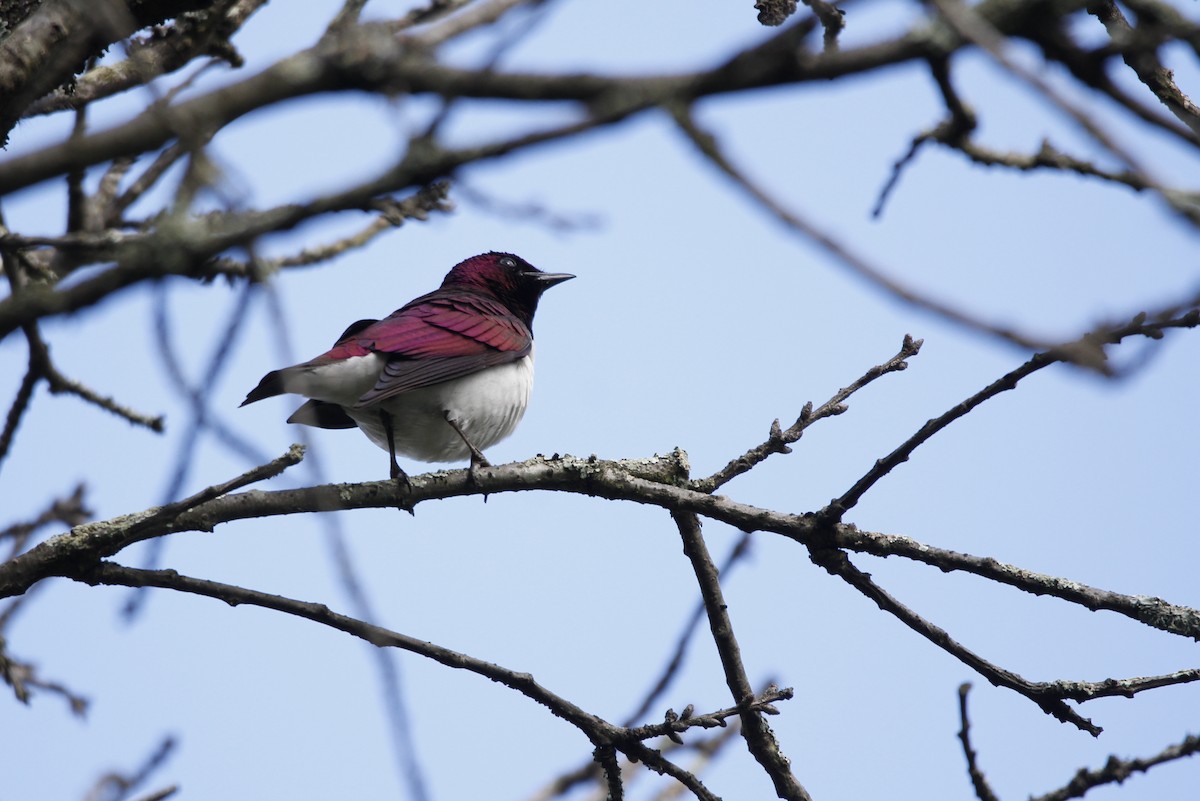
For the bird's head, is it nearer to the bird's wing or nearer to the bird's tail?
the bird's wing

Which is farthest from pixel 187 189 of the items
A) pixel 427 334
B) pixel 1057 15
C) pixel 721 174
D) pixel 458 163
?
pixel 427 334

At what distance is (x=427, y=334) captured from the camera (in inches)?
253

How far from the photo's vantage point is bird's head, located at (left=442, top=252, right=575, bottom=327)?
26.8 feet

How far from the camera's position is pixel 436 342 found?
6406 millimetres

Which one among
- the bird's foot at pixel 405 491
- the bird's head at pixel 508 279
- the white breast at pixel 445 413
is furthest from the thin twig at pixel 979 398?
the bird's head at pixel 508 279

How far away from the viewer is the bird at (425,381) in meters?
5.91

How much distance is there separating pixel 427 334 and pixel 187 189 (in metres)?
4.16

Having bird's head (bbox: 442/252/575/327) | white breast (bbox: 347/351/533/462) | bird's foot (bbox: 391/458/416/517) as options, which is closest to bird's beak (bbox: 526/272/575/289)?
bird's head (bbox: 442/252/575/327)

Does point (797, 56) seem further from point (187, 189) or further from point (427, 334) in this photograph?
point (427, 334)

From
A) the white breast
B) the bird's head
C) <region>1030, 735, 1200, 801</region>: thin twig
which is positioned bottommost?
<region>1030, 735, 1200, 801</region>: thin twig

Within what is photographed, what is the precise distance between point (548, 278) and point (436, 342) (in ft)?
6.70

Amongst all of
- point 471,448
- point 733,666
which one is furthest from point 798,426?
point 471,448

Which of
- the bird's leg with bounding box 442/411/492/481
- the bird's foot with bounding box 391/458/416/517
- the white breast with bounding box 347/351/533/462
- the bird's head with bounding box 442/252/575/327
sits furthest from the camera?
the bird's head with bounding box 442/252/575/327

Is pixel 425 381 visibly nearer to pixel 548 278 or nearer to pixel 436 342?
pixel 436 342
